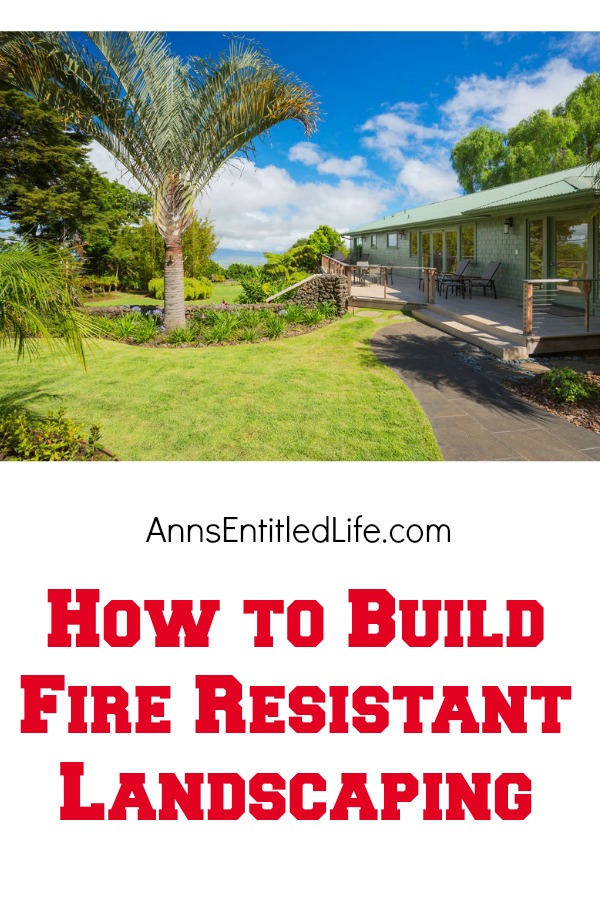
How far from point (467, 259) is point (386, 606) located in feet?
58.9

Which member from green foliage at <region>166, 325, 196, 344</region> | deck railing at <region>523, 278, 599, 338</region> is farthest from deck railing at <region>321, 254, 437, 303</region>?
green foliage at <region>166, 325, 196, 344</region>

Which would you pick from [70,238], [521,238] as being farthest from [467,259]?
[70,238]

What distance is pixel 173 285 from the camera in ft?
41.4

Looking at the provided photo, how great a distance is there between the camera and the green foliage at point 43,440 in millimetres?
5605

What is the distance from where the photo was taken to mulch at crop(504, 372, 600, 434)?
6961mm

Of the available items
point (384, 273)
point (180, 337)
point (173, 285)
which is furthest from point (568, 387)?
point (384, 273)

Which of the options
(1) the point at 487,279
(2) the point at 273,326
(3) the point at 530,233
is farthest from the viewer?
(1) the point at 487,279

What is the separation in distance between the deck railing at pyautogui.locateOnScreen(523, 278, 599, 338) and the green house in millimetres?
246

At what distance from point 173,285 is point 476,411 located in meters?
8.13

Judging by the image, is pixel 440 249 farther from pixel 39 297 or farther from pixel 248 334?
pixel 39 297

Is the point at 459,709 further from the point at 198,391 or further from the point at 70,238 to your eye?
the point at 70,238

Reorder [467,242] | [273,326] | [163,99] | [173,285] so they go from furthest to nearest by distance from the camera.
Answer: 1. [467,242]
2. [273,326]
3. [173,285]
4. [163,99]

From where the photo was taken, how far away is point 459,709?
283 centimetres

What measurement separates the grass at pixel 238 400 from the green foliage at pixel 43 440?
0.42 meters
